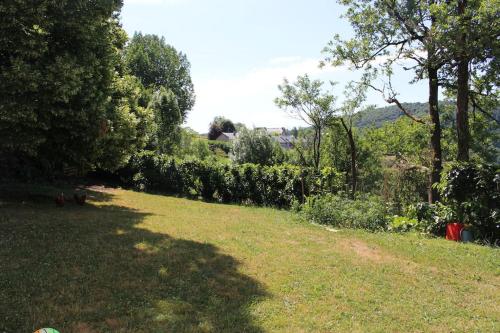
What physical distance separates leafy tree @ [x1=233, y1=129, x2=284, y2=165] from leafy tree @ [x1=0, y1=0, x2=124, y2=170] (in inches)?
1058

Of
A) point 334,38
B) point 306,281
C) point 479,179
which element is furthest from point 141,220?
point 334,38

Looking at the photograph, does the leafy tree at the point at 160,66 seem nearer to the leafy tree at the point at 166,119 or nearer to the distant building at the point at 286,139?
the distant building at the point at 286,139

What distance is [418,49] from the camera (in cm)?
1606

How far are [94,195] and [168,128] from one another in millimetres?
15994

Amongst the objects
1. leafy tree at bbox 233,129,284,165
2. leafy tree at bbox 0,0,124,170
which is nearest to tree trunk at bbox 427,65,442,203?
leafy tree at bbox 0,0,124,170

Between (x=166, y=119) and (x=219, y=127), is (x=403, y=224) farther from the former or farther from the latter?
(x=219, y=127)

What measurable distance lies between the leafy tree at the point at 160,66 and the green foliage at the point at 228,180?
103 ft

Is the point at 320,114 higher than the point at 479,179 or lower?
higher

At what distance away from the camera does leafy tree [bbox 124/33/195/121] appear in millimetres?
54406

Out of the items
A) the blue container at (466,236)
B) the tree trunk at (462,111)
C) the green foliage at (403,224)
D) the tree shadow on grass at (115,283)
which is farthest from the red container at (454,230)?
the tree shadow on grass at (115,283)

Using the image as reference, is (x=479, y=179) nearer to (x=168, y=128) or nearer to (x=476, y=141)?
(x=476, y=141)

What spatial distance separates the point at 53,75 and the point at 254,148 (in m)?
29.8

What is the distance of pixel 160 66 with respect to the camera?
57.1 m

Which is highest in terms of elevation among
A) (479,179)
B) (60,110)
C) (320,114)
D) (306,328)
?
(320,114)
